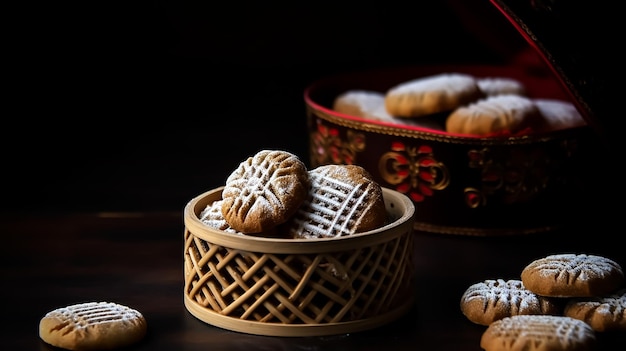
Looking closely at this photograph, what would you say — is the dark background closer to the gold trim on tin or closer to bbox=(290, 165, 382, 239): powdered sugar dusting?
the gold trim on tin

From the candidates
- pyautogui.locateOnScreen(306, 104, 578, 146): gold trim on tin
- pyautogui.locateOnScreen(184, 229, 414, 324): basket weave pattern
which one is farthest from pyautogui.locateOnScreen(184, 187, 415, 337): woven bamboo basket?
pyautogui.locateOnScreen(306, 104, 578, 146): gold trim on tin

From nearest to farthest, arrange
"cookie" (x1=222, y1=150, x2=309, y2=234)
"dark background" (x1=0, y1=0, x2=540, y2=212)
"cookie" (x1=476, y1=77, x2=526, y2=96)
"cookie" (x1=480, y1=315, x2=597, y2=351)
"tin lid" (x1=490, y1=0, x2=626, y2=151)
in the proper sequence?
"cookie" (x1=480, y1=315, x2=597, y2=351), "cookie" (x1=222, y1=150, x2=309, y2=234), "tin lid" (x1=490, y1=0, x2=626, y2=151), "cookie" (x1=476, y1=77, x2=526, y2=96), "dark background" (x1=0, y1=0, x2=540, y2=212)

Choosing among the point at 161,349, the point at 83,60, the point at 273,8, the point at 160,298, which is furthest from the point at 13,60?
the point at 161,349

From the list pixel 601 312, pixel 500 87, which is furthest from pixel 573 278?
pixel 500 87

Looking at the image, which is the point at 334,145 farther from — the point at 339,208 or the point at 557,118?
the point at 339,208

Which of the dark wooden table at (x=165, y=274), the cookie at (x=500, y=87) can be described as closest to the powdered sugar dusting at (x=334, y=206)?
the dark wooden table at (x=165, y=274)

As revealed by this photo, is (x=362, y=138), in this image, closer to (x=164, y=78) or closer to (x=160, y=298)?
(x=160, y=298)

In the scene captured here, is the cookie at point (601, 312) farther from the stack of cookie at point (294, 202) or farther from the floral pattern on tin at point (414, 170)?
the floral pattern on tin at point (414, 170)

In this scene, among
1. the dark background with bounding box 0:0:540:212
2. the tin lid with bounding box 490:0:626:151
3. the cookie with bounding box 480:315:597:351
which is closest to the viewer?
the cookie with bounding box 480:315:597:351
